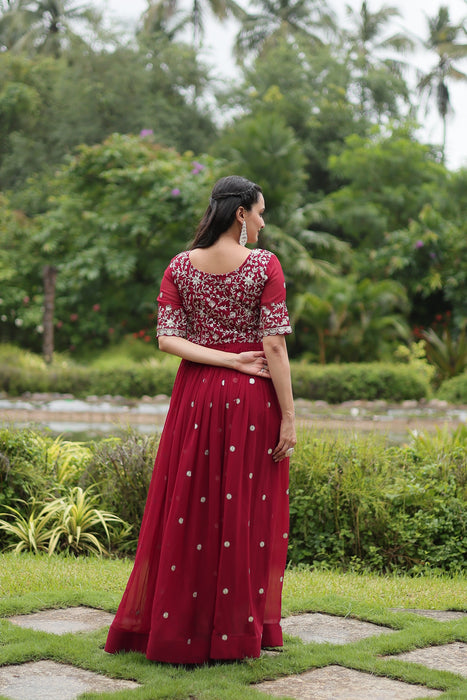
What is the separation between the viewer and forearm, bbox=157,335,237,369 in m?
2.97

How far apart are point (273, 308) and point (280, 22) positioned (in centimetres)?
2952

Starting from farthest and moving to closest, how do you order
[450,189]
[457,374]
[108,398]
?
[450,189], [457,374], [108,398]

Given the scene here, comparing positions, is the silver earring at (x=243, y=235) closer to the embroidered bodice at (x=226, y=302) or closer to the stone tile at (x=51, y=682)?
the embroidered bodice at (x=226, y=302)

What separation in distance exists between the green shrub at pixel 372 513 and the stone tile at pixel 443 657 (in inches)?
64.2

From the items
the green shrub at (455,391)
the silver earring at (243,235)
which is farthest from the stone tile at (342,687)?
the green shrub at (455,391)

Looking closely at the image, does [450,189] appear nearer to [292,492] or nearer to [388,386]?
[388,386]

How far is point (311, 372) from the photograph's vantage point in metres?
13.1

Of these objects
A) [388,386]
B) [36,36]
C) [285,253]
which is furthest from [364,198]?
[36,36]

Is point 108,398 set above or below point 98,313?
below

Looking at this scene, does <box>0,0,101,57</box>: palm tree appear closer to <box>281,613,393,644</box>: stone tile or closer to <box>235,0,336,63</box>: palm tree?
<box>235,0,336,63</box>: palm tree

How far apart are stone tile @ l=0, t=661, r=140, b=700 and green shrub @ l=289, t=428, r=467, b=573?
2.32m

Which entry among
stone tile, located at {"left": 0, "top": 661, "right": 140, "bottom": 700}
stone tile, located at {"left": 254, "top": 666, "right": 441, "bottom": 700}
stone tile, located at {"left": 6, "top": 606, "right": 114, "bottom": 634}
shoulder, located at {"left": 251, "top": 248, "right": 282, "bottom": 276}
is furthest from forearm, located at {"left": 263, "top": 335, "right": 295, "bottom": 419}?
stone tile, located at {"left": 6, "top": 606, "right": 114, "bottom": 634}

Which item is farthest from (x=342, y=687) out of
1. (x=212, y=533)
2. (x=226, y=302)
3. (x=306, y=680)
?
(x=226, y=302)

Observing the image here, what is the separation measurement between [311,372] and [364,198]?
26.6 feet
